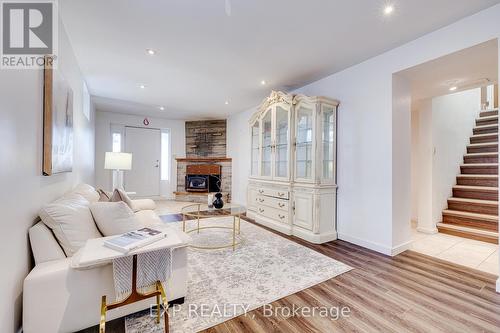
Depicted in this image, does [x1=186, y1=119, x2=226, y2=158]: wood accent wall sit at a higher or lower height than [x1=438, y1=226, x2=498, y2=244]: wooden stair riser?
higher

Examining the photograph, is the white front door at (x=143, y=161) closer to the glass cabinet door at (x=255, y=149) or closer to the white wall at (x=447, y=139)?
the glass cabinet door at (x=255, y=149)

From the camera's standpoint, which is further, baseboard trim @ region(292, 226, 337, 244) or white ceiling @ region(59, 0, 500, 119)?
baseboard trim @ region(292, 226, 337, 244)

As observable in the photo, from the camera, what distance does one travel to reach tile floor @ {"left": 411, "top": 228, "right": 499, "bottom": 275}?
98.3 inches

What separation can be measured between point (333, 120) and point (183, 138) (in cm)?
495

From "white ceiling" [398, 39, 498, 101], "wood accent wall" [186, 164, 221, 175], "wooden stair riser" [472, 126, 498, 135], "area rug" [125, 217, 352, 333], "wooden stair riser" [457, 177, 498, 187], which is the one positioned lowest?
"area rug" [125, 217, 352, 333]

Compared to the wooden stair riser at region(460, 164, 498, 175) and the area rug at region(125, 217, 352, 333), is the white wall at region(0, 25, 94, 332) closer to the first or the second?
the area rug at region(125, 217, 352, 333)

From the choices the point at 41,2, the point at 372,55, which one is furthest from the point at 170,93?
the point at 372,55

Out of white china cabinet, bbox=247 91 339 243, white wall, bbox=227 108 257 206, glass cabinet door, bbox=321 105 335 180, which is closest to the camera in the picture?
white china cabinet, bbox=247 91 339 243

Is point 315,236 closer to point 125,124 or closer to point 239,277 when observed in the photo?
point 239,277

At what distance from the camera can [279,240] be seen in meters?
3.20

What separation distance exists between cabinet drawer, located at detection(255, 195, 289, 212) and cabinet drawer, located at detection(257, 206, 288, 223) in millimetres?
64

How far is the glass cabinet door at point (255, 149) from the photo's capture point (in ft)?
14.4

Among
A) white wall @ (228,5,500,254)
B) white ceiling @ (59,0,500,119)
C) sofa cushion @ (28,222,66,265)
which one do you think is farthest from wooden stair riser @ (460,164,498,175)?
sofa cushion @ (28,222,66,265)

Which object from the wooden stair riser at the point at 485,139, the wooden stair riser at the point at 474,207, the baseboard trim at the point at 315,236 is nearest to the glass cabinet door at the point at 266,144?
Answer: the baseboard trim at the point at 315,236
